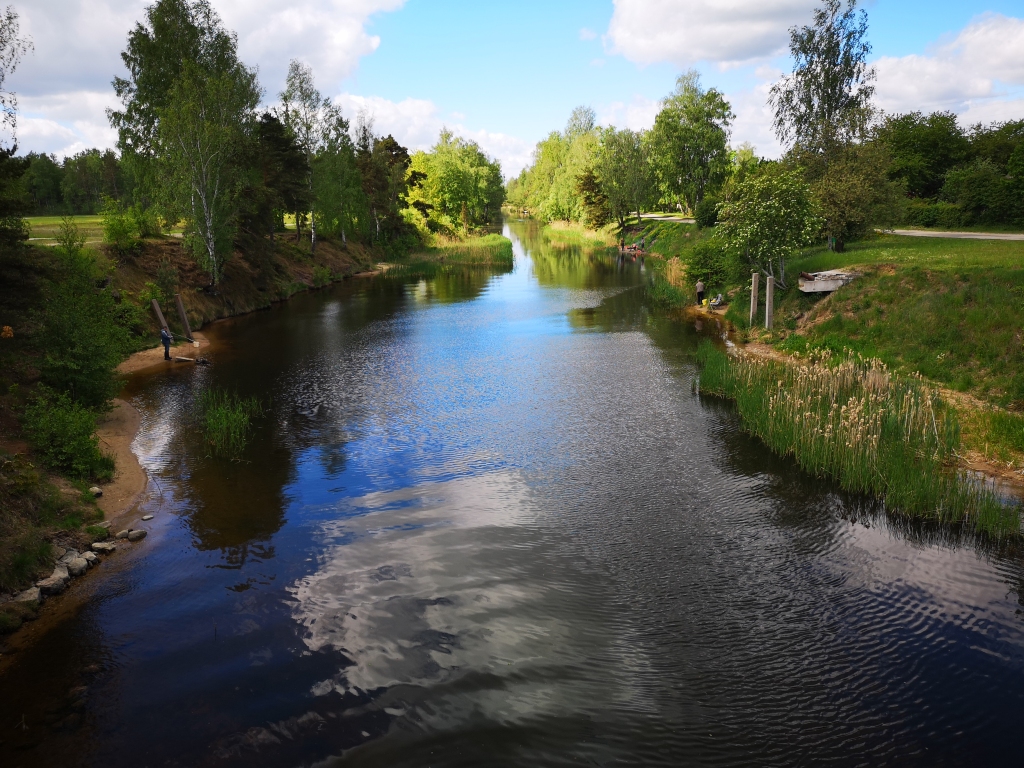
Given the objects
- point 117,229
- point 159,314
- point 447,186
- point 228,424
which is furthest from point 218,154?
point 447,186

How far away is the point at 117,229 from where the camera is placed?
35688mm

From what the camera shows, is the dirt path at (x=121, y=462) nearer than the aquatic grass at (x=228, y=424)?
Yes

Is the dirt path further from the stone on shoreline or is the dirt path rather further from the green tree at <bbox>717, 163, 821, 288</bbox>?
the green tree at <bbox>717, 163, 821, 288</bbox>

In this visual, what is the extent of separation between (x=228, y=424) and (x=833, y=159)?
3389cm

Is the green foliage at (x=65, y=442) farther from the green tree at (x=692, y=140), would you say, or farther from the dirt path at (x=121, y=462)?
the green tree at (x=692, y=140)

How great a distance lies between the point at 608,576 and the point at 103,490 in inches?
471

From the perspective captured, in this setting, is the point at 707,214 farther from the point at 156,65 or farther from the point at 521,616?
the point at 521,616

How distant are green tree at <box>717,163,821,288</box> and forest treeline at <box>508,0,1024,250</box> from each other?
61cm

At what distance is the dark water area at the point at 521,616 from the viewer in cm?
823

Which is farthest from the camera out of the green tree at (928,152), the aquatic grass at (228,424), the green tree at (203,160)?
the green tree at (928,152)

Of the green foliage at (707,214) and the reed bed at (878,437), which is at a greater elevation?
the green foliage at (707,214)

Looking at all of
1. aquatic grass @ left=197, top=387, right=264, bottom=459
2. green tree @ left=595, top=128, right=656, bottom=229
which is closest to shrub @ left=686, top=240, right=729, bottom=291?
aquatic grass @ left=197, top=387, right=264, bottom=459

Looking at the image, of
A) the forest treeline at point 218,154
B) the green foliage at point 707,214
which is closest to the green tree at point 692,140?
the green foliage at point 707,214

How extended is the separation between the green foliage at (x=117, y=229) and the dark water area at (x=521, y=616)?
21106mm
